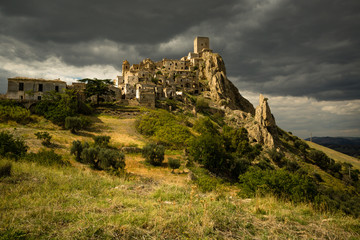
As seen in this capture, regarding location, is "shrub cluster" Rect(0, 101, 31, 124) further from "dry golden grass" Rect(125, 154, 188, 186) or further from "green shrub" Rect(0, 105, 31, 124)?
"dry golden grass" Rect(125, 154, 188, 186)

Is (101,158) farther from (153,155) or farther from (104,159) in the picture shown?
(153,155)

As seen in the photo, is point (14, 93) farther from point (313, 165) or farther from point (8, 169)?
point (313, 165)

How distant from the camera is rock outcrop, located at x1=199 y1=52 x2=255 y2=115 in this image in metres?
68.8

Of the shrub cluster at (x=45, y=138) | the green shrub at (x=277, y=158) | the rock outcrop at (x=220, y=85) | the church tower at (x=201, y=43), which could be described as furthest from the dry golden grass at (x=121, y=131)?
the church tower at (x=201, y=43)

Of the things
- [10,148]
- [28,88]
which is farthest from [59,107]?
[10,148]

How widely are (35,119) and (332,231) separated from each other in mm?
35178

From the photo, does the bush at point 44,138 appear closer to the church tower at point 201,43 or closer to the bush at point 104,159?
the bush at point 104,159

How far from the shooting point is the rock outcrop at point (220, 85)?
226 ft

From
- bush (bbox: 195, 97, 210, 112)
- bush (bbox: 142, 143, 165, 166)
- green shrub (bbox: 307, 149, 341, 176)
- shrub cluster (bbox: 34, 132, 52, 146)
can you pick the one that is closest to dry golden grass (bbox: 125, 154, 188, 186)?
bush (bbox: 142, 143, 165, 166)

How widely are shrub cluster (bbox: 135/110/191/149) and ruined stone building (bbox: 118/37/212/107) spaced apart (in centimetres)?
1340

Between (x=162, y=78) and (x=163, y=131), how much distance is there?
39.4 m

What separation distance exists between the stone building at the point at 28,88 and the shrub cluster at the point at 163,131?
56.7ft

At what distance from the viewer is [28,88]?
112ft

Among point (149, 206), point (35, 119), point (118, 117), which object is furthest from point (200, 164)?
point (35, 119)
